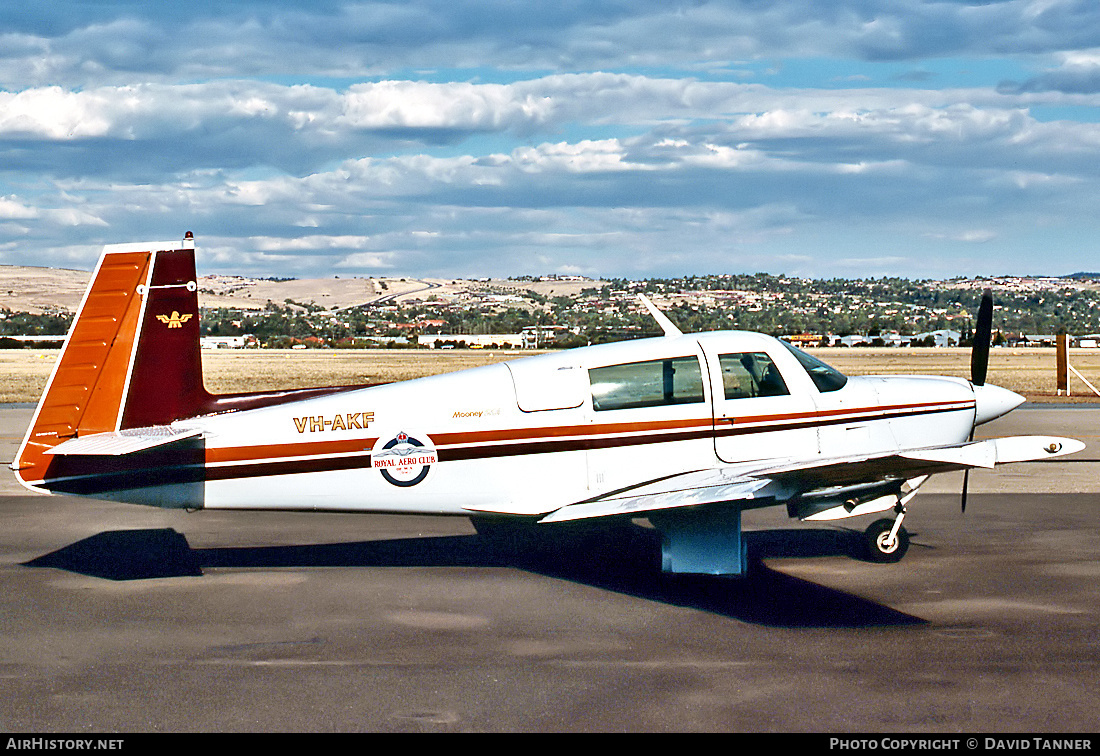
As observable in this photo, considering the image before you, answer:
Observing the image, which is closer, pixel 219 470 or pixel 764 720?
A: pixel 764 720

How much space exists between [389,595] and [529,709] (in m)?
3.23

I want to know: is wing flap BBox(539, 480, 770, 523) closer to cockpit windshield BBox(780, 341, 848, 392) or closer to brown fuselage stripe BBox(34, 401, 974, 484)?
brown fuselage stripe BBox(34, 401, 974, 484)

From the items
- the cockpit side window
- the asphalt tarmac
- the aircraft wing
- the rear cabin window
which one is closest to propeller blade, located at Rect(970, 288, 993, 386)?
the asphalt tarmac

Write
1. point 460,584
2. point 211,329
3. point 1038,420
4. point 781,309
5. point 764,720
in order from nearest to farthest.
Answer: point 764,720, point 460,584, point 1038,420, point 211,329, point 781,309

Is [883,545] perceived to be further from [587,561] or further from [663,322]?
[663,322]

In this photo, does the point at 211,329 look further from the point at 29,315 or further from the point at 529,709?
the point at 529,709

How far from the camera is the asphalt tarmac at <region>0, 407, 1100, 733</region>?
251 inches

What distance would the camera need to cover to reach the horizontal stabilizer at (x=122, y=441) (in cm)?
890

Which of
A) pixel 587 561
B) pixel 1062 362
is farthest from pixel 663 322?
pixel 1062 362

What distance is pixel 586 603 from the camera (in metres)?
9.09

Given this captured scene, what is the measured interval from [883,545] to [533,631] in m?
4.13

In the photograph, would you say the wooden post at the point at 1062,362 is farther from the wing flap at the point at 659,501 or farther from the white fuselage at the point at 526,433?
the wing flap at the point at 659,501

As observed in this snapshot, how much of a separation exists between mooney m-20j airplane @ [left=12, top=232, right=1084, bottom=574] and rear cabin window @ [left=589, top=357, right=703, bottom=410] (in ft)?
0.04

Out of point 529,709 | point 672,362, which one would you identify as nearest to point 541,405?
point 672,362
